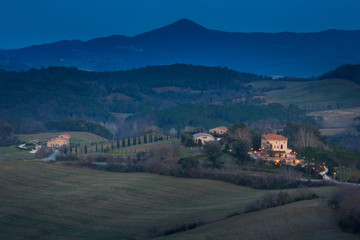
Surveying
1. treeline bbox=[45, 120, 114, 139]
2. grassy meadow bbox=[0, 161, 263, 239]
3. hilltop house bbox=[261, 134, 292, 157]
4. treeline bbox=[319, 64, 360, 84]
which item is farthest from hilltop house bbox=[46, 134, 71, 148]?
treeline bbox=[319, 64, 360, 84]

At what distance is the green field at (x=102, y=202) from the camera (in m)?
28.6

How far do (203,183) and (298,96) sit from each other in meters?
125

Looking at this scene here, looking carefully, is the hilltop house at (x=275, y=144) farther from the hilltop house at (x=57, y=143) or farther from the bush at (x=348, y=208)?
the hilltop house at (x=57, y=143)

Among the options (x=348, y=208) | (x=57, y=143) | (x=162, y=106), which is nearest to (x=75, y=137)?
(x=57, y=143)

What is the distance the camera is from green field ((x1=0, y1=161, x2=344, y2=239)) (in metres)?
28.6

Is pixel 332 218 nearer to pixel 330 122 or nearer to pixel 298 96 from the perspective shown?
pixel 330 122

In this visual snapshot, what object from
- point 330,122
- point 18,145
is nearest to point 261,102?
point 330,122

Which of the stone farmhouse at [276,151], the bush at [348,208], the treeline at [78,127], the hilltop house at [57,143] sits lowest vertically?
the bush at [348,208]

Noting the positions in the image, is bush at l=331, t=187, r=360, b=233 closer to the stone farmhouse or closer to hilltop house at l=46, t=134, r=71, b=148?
the stone farmhouse

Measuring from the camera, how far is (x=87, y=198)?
37.0 m

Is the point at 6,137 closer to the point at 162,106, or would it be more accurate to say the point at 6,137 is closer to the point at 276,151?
the point at 276,151

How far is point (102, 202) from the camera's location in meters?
36.1

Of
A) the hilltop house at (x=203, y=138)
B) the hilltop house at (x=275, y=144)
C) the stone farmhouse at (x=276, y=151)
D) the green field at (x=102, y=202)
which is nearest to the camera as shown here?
the green field at (x=102, y=202)

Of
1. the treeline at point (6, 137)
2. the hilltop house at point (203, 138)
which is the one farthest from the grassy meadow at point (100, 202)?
the treeline at point (6, 137)
